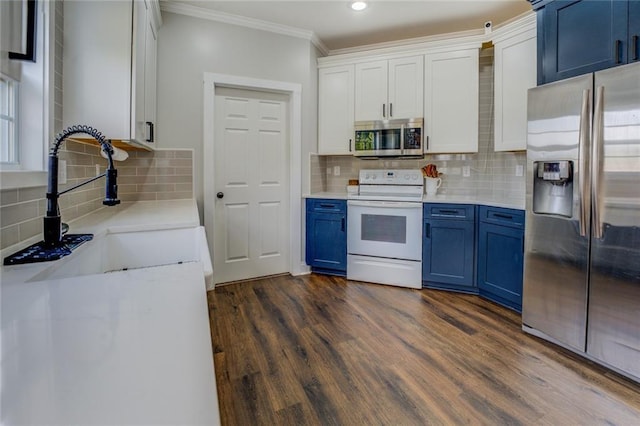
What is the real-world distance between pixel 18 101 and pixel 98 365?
1565mm

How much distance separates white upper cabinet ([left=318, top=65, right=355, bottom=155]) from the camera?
3.78 m

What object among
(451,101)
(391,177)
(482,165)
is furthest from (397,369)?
(451,101)

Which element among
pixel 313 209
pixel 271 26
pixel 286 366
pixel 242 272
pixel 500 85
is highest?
pixel 271 26

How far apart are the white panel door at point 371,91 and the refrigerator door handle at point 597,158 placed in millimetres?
1952

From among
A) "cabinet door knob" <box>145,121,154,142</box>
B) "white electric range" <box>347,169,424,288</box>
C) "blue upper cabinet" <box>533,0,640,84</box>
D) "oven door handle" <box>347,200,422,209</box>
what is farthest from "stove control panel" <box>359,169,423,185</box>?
"cabinet door knob" <box>145,121,154,142</box>

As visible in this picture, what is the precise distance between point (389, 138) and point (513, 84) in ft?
3.91

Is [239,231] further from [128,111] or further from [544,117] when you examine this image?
[544,117]

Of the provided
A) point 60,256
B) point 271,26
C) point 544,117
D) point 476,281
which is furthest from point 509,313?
point 271,26

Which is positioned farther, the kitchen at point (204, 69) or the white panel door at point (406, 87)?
the white panel door at point (406, 87)

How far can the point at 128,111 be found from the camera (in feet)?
6.44

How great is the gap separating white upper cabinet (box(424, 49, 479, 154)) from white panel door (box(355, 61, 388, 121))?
0.44m

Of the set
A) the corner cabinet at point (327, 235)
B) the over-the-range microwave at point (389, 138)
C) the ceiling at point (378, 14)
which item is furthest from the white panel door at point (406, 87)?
the corner cabinet at point (327, 235)

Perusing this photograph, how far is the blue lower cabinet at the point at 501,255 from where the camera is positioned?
272 centimetres

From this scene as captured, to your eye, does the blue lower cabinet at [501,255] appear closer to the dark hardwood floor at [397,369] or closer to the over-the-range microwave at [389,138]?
the dark hardwood floor at [397,369]
